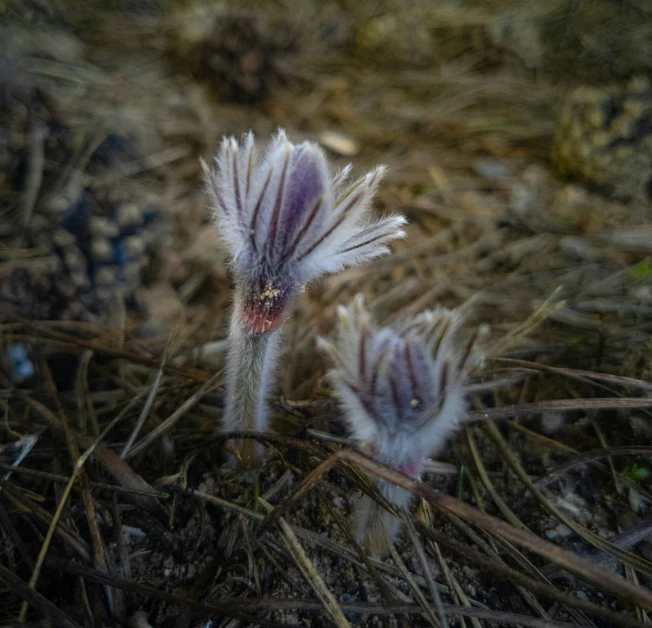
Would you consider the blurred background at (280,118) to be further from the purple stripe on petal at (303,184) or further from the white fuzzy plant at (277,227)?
the purple stripe on petal at (303,184)

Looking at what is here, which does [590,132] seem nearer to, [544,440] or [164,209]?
[544,440]

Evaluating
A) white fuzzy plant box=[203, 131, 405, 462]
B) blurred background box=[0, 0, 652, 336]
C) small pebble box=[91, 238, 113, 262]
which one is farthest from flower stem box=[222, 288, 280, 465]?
small pebble box=[91, 238, 113, 262]

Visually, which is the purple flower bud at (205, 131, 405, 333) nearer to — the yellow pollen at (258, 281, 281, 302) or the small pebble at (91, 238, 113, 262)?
the yellow pollen at (258, 281, 281, 302)

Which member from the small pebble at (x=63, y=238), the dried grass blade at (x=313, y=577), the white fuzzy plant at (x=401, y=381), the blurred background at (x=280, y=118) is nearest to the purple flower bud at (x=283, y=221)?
the white fuzzy plant at (x=401, y=381)

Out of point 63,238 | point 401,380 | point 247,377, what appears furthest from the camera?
point 63,238

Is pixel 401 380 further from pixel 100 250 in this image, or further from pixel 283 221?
pixel 100 250

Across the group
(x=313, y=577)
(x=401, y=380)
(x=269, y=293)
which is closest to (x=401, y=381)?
(x=401, y=380)

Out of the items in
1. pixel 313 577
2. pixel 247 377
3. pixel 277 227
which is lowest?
pixel 313 577

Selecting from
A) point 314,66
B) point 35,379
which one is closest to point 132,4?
point 314,66
